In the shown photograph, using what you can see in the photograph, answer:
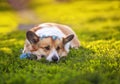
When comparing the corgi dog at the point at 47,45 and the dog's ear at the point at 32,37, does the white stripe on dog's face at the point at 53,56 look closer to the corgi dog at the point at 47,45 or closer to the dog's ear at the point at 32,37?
the corgi dog at the point at 47,45

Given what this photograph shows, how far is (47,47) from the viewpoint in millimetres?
10180

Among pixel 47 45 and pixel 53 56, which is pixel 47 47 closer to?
pixel 47 45

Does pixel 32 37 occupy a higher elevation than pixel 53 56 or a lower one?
higher

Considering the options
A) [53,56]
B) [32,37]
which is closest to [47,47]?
[53,56]

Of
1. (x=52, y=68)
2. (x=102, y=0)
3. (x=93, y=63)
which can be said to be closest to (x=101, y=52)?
(x=93, y=63)

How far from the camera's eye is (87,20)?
2806 centimetres

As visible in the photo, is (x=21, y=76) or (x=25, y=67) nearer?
(x=21, y=76)

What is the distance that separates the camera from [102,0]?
4300 centimetres

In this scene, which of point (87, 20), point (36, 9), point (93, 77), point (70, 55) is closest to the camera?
point (93, 77)

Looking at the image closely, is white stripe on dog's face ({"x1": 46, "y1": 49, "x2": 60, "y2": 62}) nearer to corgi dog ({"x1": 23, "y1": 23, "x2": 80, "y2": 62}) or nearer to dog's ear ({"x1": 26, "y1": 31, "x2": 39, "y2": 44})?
corgi dog ({"x1": 23, "y1": 23, "x2": 80, "y2": 62})

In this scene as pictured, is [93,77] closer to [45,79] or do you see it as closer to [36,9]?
[45,79]

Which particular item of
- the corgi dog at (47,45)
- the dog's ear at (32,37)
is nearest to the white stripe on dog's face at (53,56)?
the corgi dog at (47,45)

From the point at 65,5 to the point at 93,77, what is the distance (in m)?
35.3

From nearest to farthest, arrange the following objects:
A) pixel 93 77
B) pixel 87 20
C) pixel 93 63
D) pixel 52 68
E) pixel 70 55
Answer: pixel 93 77 < pixel 52 68 < pixel 93 63 < pixel 70 55 < pixel 87 20
